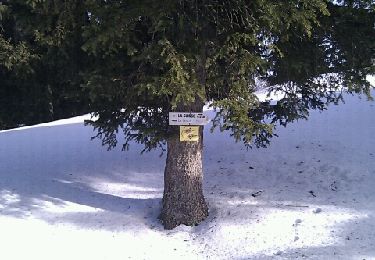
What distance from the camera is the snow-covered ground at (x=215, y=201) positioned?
609 centimetres

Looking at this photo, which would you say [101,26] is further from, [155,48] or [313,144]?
[313,144]

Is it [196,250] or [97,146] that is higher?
[97,146]

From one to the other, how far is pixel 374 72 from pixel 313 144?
375 centimetres

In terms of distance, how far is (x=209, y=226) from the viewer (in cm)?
672

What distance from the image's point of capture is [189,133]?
21.3 feet

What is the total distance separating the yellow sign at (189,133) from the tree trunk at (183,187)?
218 mm

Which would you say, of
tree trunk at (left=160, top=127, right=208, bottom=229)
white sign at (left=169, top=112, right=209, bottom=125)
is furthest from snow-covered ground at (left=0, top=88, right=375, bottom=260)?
white sign at (left=169, top=112, right=209, bottom=125)

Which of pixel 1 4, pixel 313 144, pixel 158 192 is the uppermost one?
pixel 1 4

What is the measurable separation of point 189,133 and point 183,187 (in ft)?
2.93

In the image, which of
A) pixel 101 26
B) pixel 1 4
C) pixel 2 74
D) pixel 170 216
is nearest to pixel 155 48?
pixel 101 26

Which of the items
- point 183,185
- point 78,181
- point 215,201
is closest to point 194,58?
point 183,185

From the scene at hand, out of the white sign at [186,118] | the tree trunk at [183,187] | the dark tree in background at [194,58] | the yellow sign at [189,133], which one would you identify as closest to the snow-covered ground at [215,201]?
the tree trunk at [183,187]

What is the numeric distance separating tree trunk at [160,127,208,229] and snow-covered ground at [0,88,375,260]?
168 mm

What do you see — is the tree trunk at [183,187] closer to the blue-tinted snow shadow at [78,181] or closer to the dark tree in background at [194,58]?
the dark tree in background at [194,58]
